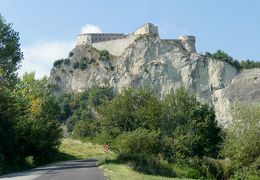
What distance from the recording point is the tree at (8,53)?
46438 mm

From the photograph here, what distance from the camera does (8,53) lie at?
153ft

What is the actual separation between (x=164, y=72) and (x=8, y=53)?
12385 centimetres

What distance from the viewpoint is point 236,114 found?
51.5m

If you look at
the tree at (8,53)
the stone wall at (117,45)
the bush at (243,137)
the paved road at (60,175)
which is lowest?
the paved road at (60,175)

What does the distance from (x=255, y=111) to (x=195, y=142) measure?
23.7ft

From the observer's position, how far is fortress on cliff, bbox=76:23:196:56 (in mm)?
173375

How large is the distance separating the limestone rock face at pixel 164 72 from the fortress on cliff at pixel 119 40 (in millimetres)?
2263

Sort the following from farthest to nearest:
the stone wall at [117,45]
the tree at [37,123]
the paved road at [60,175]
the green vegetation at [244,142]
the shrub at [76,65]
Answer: the shrub at [76,65] < the stone wall at [117,45] < the tree at [37,123] < the green vegetation at [244,142] < the paved road at [60,175]

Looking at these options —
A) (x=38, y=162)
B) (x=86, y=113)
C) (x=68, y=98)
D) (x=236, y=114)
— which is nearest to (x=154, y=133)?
(x=236, y=114)

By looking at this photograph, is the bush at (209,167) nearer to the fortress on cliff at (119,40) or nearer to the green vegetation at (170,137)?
the green vegetation at (170,137)

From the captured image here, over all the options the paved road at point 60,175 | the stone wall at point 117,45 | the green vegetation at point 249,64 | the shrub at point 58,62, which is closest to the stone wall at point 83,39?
the shrub at point 58,62

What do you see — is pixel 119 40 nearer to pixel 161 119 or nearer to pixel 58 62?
pixel 58 62

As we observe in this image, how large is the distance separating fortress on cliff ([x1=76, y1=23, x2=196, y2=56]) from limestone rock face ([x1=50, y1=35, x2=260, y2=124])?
89.1 inches

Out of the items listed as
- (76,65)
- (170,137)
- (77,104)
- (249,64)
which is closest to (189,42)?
(249,64)
